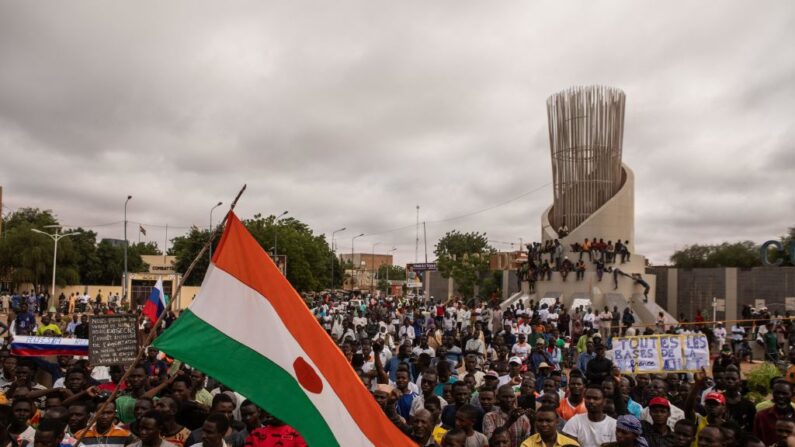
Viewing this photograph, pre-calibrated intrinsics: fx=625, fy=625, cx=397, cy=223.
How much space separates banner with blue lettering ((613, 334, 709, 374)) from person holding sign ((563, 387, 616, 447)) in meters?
3.69

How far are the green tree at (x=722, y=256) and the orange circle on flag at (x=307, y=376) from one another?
58.3m

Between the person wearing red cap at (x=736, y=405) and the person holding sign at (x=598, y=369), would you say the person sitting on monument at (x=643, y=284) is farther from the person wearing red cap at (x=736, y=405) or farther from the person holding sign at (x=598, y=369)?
the person wearing red cap at (x=736, y=405)


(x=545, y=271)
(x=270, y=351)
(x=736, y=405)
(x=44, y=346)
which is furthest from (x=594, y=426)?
(x=545, y=271)

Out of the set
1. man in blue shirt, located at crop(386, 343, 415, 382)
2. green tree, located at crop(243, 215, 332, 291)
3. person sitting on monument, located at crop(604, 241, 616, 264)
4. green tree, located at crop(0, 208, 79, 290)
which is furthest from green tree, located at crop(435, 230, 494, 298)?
man in blue shirt, located at crop(386, 343, 415, 382)

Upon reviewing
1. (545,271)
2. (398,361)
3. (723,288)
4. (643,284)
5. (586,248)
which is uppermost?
(586,248)

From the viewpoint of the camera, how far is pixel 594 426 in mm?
5535

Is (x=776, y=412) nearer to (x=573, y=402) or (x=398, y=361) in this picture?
(x=573, y=402)

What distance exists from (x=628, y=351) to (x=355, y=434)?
6.21 m

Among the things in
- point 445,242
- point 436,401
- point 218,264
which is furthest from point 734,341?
point 445,242

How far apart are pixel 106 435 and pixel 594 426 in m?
4.17

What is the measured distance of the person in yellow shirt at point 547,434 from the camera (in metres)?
4.97

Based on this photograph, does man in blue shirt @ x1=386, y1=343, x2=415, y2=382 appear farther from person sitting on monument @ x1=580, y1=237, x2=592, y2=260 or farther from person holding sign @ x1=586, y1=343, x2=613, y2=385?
person sitting on monument @ x1=580, y1=237, x2=592, y2=260

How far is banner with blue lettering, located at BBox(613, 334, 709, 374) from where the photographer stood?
346 inches

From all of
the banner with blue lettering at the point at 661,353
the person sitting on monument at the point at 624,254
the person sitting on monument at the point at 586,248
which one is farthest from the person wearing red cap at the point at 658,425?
the person sitting on monument at the point at 624,254
